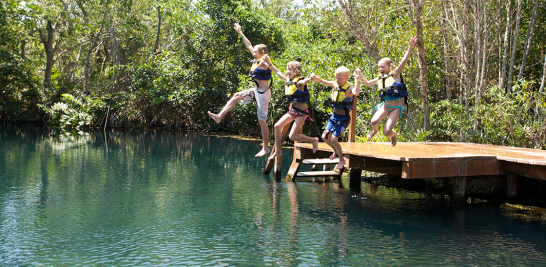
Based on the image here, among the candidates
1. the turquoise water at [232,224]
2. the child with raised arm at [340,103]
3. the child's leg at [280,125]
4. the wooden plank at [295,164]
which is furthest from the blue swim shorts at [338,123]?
the wooden plank at [295,164]

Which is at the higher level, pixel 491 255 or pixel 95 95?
pixel 95 95

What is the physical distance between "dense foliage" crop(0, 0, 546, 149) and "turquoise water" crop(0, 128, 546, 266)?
443 centimetres

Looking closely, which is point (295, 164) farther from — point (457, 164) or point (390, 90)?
point (457, 164)

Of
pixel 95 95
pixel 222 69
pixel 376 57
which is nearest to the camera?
pixel 376 57

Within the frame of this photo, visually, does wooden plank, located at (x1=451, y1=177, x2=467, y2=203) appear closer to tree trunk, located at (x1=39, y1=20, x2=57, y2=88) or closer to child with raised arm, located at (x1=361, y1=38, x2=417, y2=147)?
child with raised arm, located at (x1=361, y1=38, x2=417, y2=147)

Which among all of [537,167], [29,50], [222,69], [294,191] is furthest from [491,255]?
[29,50]

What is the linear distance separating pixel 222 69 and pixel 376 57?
14.6 metres

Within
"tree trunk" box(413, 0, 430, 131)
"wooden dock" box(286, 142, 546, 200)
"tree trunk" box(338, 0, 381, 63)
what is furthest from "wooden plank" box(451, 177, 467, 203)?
"tree trunk" box(338, 0, 381, 63)

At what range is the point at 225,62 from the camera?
83.2 feet

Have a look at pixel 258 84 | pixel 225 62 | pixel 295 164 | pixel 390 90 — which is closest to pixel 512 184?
pixel 390 90

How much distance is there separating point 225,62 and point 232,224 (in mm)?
18971

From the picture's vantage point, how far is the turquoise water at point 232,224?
5.74m

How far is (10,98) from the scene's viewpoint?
92.4 ft

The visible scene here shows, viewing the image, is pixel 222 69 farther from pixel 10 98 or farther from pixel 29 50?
pixel 29 50
